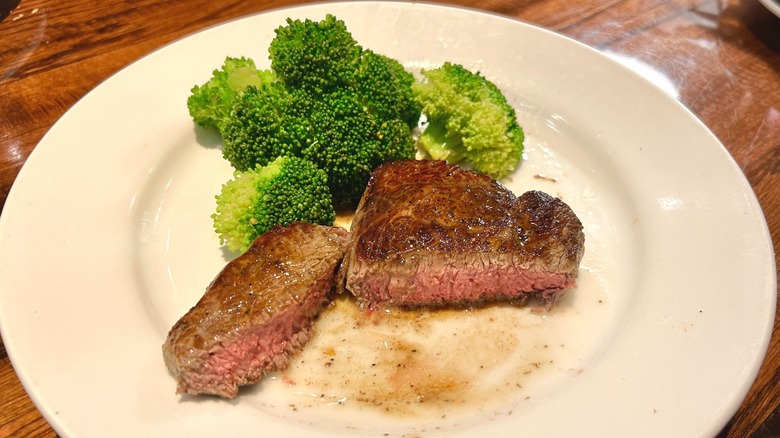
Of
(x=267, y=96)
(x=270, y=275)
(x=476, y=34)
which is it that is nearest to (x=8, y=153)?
(x=267, y=96)

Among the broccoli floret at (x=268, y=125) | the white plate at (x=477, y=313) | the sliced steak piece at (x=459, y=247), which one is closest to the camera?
the white plate at (x=477, y=313)

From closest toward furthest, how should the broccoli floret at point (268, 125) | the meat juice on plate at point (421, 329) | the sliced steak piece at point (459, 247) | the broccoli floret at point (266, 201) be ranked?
the meat juice on plate at point (421, 329), the sliced steak piece at point (459, 247), the broccoli floret at point (266, 201), the broccoli floret at point (268, 125)

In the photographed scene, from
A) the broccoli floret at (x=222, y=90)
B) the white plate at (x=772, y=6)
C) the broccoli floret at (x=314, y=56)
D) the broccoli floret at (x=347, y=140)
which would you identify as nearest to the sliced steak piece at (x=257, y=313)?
the broccoli floret at (x=347, y=140)

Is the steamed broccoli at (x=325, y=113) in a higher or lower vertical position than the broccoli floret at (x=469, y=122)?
higher

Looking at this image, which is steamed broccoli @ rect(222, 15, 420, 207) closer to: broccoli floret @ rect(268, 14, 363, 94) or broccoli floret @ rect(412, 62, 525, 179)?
broccoli floret @ rect(268, 14, 363, 94)

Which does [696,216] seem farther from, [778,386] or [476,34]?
[476,34]

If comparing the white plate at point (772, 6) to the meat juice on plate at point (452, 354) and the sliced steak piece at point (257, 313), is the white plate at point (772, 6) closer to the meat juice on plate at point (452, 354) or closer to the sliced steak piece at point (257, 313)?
the meat juice on plate at point (452, 354)
